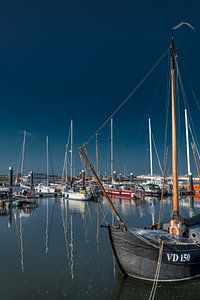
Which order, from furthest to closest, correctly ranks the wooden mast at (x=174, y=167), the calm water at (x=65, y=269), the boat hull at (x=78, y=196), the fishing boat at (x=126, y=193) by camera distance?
the fishing boat at (x=126, y=193)
the boat hull at (x=78, y=196)
the wooden mast at (x=174, y=167)
the calm water at (x=65, y=269)

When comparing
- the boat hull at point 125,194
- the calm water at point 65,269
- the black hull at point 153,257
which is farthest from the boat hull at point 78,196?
the black hull at point 153,257

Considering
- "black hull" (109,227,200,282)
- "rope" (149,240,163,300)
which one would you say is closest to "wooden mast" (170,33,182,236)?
"black hull" (109,227,200,282)

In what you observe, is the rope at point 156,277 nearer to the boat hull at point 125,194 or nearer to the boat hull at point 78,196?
the boat hull at point 78,196

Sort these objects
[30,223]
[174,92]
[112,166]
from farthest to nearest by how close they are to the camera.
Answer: [112,166], [30,223], [174,92]

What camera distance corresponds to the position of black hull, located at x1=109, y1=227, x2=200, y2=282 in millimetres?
13617

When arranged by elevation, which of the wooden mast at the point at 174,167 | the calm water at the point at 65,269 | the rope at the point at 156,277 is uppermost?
the wooden mast at the point at 174,167

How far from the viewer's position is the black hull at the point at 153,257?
1362 centimetres

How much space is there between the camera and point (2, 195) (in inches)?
2152

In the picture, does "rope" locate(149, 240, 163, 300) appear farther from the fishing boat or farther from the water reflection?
the fishing boat

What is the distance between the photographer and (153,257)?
13.7 meters

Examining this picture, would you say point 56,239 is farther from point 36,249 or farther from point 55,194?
point 55,194

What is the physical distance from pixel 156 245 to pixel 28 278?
7.15 m

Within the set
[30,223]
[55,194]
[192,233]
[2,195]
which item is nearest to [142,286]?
[192,233]

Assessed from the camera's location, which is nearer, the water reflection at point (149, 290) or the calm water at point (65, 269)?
the water reflection at point (149, 290)
